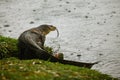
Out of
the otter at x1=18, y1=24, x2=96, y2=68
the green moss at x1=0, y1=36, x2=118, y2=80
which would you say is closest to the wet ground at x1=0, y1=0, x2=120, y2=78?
the otter at x1=18, y1=24, x2=96, y2=68

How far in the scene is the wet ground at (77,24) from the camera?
10.0m

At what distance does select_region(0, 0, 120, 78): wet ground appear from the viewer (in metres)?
10.0

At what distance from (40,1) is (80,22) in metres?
6.29

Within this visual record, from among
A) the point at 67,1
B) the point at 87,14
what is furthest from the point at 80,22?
the point at 67,1

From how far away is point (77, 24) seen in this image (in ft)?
45.0

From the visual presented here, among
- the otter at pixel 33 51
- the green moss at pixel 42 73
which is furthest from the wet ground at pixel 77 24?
the green moss at pixel 42 73

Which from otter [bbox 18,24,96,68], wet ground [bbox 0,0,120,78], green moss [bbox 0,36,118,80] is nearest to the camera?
green moss [bbox 0,36,118,80]

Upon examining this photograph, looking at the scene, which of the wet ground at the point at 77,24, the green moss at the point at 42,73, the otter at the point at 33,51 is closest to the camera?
the green moss at the point at 42,73

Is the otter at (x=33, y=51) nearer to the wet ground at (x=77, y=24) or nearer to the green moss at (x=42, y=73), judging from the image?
the green moss at (x=42, y=73)

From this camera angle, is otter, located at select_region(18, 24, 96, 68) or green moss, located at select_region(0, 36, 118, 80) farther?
otter, located at select_region(18, 24, 96, 68)

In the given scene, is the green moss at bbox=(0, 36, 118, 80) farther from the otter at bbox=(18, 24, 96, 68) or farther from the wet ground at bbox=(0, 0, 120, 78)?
the wet ground at bbox=(0, 0, 120, 78)

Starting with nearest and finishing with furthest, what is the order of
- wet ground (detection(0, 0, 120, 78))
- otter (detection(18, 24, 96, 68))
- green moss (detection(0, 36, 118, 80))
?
green moss (detection(0, 36, 118, 80)) → otter (detection(18, 24, 96, 68)) → wet ground (detection(0, 0, 120, 78))

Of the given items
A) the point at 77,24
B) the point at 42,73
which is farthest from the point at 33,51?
the point at 77,24

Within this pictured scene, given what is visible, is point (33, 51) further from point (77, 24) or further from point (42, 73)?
point (77, 24)
